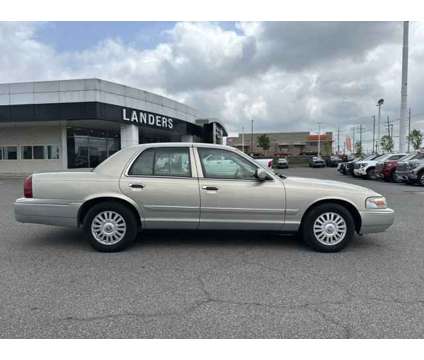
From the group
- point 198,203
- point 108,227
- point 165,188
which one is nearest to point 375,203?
point 198,203

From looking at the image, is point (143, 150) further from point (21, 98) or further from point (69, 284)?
point (21, 98)

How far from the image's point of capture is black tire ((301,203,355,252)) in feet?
16.1

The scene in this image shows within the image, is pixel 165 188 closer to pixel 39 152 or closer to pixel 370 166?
Answer: pixel 370 166

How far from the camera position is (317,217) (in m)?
4.91

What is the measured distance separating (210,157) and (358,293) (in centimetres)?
274

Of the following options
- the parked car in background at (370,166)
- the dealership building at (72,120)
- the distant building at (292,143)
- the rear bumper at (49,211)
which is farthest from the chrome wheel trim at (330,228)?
the distant building at (292,143)

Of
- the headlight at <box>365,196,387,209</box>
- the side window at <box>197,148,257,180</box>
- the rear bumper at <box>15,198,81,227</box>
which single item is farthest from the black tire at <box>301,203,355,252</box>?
the rear bumper at <box>15,198,81,227</box>

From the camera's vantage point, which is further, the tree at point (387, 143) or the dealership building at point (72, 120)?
the tree at point (387, 143)

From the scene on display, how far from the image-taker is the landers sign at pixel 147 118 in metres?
22.1

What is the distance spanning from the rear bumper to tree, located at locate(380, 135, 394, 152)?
72.8 m

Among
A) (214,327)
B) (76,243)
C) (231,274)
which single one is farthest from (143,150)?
(214,327)

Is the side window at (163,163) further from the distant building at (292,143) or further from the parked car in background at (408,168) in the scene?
the distant building at (292,143)

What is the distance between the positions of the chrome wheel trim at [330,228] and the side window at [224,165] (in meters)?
1.24

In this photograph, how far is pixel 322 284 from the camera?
148 inches
